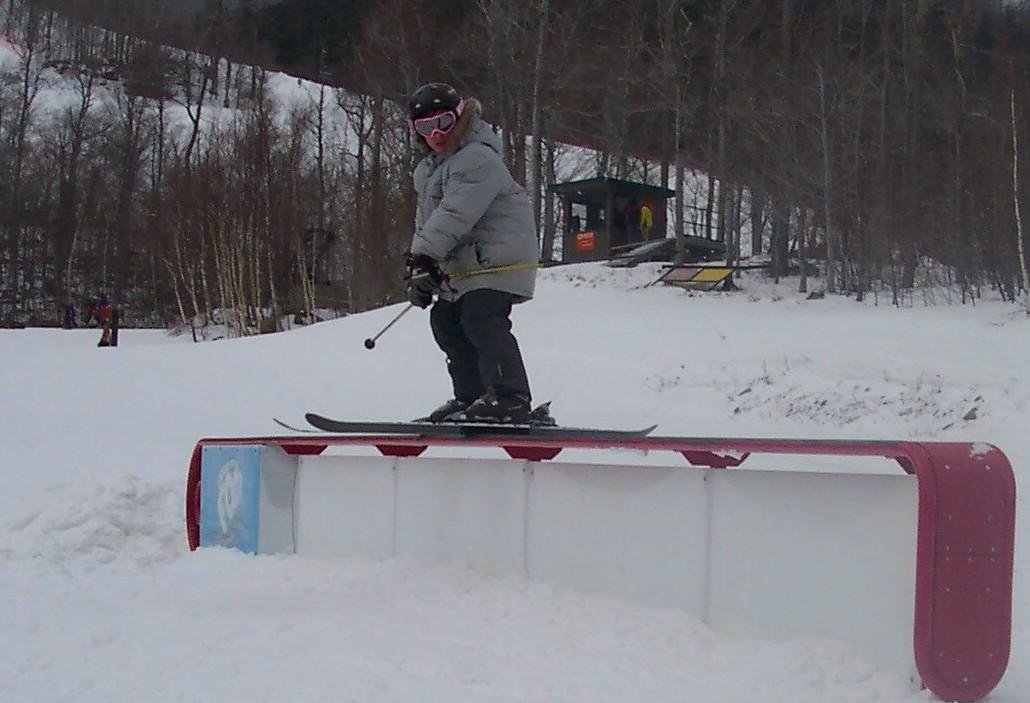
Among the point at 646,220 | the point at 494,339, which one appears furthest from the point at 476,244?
the point at 646,220

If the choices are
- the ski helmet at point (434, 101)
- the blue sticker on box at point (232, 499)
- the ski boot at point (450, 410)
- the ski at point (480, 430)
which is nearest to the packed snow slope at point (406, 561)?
the blue sticker on box at point (232, 499)

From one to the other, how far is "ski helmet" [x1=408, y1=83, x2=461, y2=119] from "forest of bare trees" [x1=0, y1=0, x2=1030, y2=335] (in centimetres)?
1096

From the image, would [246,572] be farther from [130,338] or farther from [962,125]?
[130,338]

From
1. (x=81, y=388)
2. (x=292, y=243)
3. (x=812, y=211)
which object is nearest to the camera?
(x=81, y=388)

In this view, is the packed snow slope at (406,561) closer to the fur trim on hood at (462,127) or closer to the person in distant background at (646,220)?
the fur trim on hood at (462,127)

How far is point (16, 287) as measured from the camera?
3912cm

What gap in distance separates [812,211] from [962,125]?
3.85m

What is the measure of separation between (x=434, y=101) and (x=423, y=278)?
76cm

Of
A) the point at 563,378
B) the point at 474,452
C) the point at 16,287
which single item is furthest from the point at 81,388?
the point at 16,287

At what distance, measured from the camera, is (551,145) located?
2977 cm

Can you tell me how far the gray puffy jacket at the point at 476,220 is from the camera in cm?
420

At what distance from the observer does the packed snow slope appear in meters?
2.69

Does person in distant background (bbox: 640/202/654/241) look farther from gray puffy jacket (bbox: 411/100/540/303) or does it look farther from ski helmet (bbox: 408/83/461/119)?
ski helmet (bbox: 408/83/461/119)

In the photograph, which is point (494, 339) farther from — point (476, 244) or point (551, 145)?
point (551, 145)
